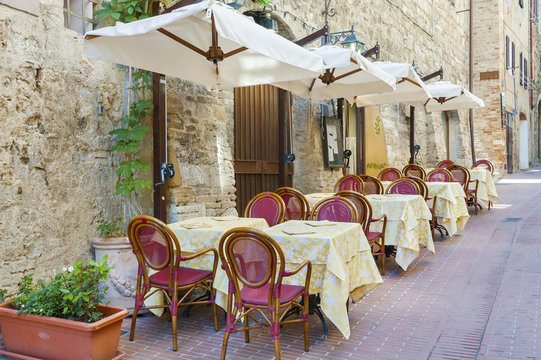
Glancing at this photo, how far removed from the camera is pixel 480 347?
313 cm

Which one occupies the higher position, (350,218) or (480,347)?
(350,218)

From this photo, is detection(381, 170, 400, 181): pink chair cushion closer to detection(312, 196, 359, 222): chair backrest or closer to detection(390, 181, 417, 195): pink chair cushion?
detection(390, 181, 417, 195): pink chair cushion

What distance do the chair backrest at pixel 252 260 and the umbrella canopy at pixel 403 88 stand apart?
4.45 m

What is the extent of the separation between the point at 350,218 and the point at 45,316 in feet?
7.89

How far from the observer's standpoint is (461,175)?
8.92 m

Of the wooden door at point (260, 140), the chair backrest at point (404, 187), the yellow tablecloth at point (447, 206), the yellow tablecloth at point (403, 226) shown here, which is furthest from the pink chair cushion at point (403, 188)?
the wooden door at point (260, 140)

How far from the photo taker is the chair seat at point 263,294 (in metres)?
2.96

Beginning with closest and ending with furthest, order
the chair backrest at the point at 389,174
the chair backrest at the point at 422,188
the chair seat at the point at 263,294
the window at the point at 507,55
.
A: the chair seat at the point at 263,294
the chair backrest at the point at 422,188
the chair backrest at the point at 389,174
the window at the point at 507,55

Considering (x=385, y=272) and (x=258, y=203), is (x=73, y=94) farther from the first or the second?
(x=385, y=272)

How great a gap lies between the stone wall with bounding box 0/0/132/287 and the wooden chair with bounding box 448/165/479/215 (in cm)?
643

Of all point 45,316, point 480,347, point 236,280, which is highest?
point 236,280

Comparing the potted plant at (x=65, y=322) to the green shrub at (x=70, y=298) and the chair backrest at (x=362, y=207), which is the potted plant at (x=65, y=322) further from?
the chair backrest at (x=362, y=207)

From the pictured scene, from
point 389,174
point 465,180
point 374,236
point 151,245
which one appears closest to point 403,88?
point 389,174

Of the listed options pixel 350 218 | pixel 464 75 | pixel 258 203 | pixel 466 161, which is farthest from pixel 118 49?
pixel 464 75
